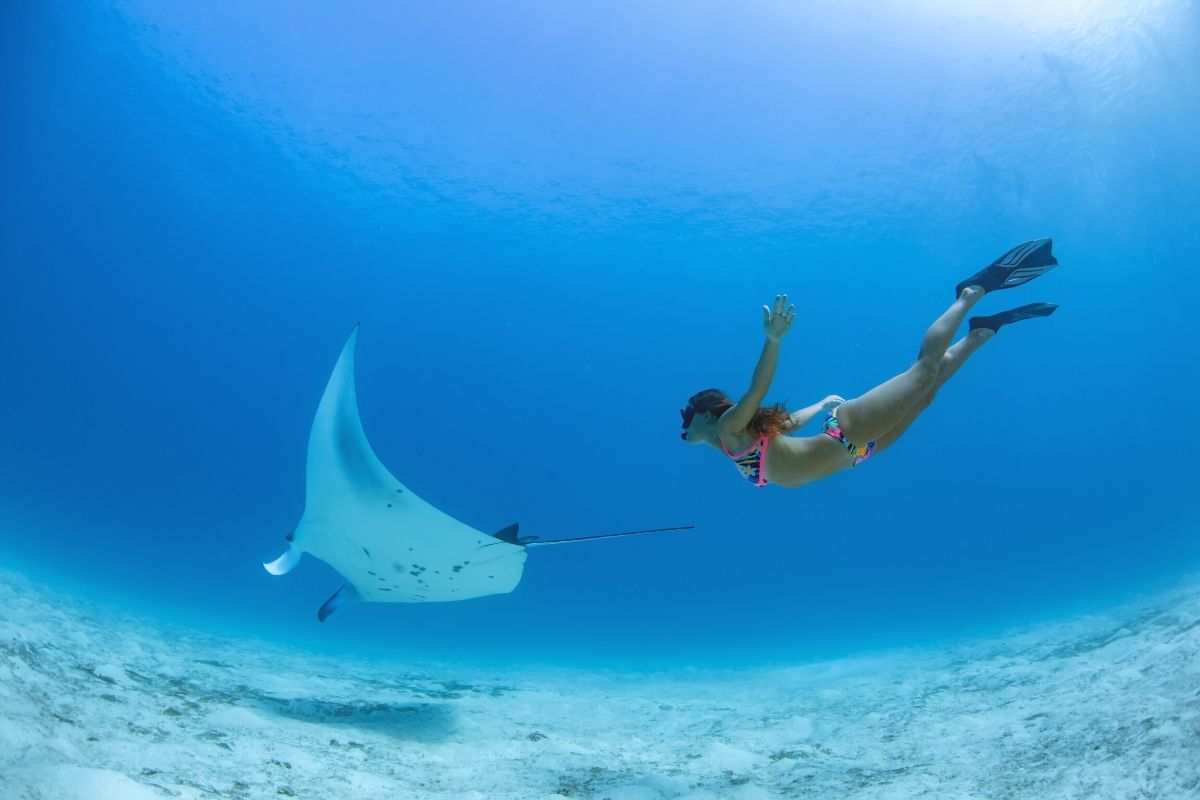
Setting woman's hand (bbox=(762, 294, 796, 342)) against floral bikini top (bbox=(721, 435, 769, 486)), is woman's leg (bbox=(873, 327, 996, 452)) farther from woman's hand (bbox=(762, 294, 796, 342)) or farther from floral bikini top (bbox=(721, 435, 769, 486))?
woman's hand (bbox=(762, 294, 796, 342))

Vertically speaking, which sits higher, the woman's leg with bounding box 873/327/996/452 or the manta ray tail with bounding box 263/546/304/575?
the woman's leg with bounding box 873/327/996/452

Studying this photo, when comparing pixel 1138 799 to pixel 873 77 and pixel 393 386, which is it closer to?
pixel 873 77

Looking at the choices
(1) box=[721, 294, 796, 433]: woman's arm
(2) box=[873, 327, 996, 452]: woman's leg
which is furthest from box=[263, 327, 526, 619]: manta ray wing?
(2) box=[873, 327, 996, 452]: woman's leg

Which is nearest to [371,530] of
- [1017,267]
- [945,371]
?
[945,371]

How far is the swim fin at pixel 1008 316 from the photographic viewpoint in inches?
166

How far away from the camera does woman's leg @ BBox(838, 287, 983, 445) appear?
3.63 m

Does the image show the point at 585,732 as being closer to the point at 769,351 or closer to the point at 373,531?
the point at 373,531

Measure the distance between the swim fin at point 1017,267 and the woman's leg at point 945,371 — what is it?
0.36 m

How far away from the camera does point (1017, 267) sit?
14.0 feet

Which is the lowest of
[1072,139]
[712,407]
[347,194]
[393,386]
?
[712,407]

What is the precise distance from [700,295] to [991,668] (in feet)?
77.5

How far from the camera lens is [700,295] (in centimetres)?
2898

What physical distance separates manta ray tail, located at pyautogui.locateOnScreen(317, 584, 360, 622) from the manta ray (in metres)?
0.02

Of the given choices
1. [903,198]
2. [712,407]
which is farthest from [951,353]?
[903,198]
